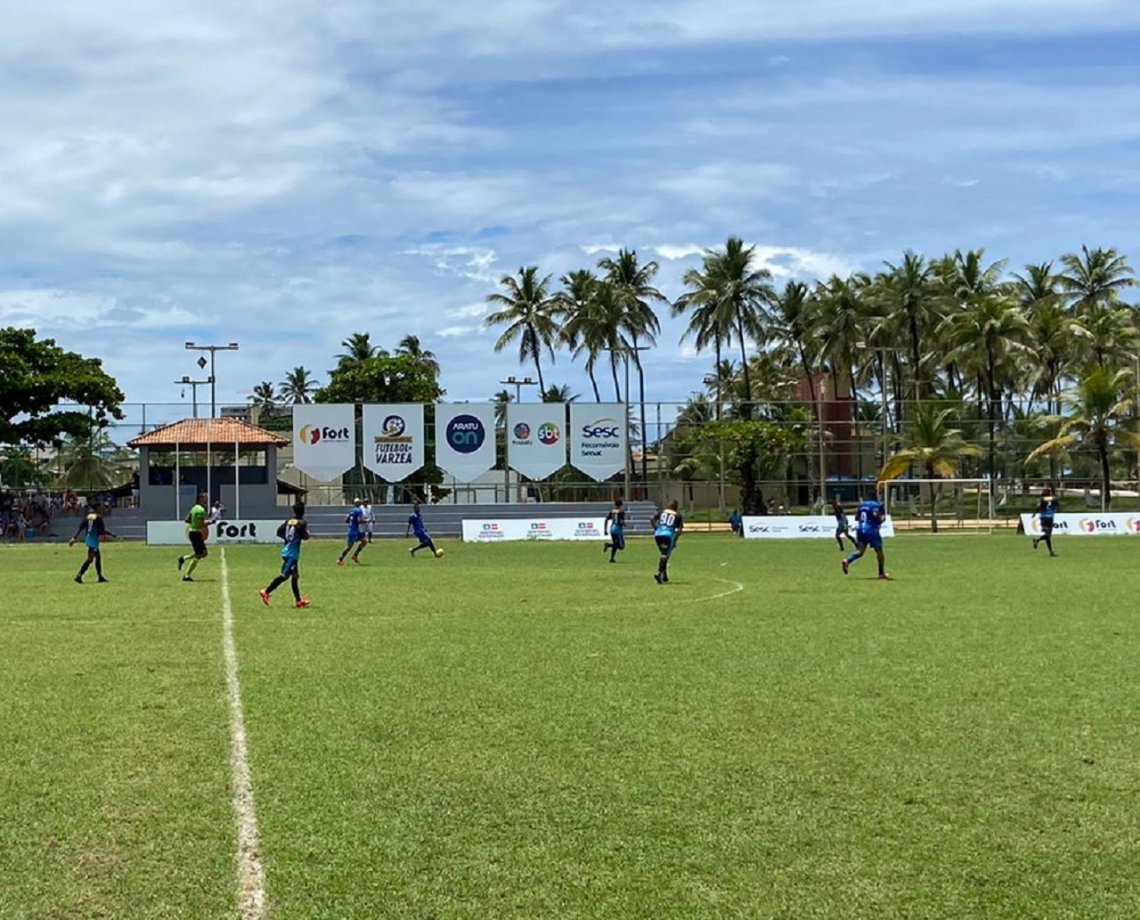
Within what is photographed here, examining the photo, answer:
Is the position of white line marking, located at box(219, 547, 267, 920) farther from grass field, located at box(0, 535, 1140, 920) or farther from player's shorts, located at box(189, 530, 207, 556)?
player's shorts, located at box(189, 530, 207, 556)

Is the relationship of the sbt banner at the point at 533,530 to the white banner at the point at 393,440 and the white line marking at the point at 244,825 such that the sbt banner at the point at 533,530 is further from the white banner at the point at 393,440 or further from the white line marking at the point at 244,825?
the white line marking at the point at 244,825

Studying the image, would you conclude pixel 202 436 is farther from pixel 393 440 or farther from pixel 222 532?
pixel 222 532

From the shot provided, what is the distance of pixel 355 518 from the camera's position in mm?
34312

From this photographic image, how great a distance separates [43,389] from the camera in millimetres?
55906

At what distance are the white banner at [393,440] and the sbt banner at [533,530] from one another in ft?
30.5

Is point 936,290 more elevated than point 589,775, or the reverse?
point 936,290

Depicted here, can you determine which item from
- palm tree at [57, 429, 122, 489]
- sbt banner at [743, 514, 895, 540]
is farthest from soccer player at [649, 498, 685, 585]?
palm tree at [57, 429, 122, 489]

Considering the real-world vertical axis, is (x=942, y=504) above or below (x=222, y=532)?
above

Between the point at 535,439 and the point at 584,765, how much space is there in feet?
164

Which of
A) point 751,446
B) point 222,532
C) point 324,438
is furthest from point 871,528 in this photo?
point 751,446

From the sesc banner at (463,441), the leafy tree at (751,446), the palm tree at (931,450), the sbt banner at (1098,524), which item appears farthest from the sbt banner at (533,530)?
the leafy tree at (751,446)

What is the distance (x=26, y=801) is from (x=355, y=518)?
26970mm

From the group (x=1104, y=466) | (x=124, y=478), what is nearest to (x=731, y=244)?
(x=1104, y=466)

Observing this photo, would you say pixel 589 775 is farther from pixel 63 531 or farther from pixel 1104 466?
pixel 1104 466
